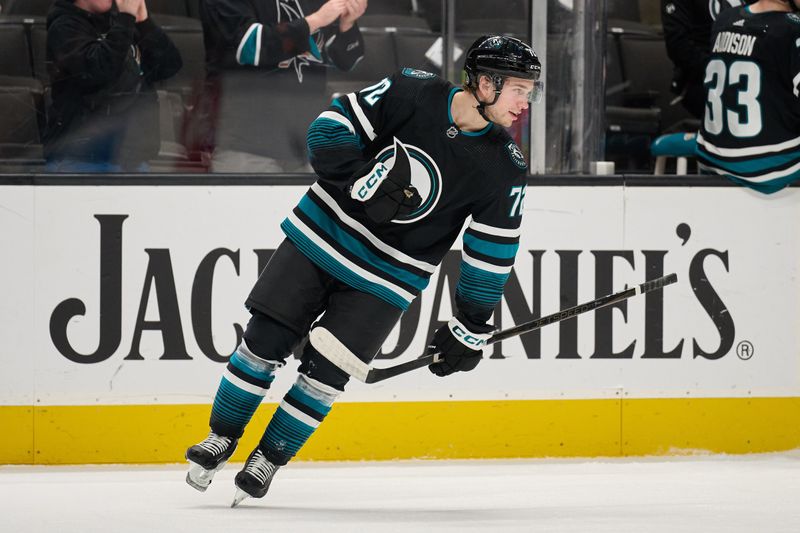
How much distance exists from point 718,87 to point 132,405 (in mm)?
2204

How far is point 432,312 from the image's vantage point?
3902 mm

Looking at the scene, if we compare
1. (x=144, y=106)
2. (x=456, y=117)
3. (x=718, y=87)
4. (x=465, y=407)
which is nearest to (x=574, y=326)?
(x=465, y=407)

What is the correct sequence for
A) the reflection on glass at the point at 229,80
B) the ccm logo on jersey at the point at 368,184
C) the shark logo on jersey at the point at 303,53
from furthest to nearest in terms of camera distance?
the shark logo on jersey at the point at 303,53
the reflection on glass at the point at 229,80
the ccm logo on jersey at the point at 368,184

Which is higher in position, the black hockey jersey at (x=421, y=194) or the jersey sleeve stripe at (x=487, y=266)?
the black hockey jersey at (x=421, y=194)

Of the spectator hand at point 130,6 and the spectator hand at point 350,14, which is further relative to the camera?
the spectator hand at point 350,14

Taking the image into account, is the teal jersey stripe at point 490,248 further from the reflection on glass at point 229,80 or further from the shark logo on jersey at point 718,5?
the shark logo on jersey at point 718,5

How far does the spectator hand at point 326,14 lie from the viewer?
158 inches

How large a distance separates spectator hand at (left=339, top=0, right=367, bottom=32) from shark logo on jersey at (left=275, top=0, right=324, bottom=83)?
0.08 m

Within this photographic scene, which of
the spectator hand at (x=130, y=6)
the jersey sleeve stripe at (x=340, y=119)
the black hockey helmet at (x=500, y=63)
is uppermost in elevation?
the black hockey helmet at (x=500, y=63)

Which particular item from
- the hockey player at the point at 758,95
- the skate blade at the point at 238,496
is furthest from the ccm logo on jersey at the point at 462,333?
the hockey player at the point at 758,95

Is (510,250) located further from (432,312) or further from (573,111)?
(573,111)

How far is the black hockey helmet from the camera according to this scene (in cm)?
278

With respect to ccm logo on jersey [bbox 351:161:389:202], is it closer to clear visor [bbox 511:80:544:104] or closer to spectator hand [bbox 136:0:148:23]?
clear visor [bbox 511:80:544:104]

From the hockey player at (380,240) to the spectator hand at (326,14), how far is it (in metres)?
1.16
